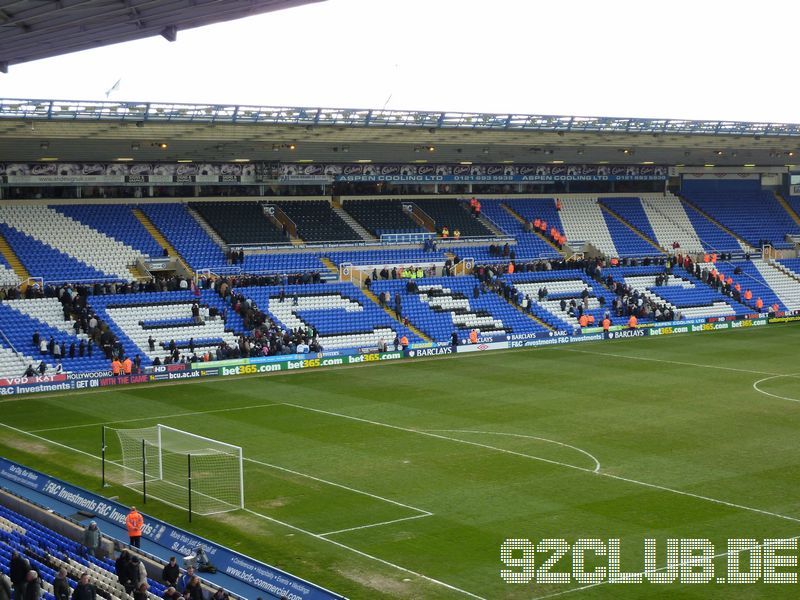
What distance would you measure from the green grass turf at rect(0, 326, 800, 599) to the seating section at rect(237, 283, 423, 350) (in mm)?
3492

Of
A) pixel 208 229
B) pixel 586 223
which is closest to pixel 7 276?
pixel 208 229

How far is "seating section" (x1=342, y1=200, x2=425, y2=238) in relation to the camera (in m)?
67.1

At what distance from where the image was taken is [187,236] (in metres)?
60.8

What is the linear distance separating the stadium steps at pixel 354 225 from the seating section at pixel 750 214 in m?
28.2

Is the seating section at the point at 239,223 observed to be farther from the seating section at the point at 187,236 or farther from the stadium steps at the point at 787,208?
the stadium steps at the point at 787,208

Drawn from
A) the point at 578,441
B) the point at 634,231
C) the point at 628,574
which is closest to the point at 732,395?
the point at 578,441

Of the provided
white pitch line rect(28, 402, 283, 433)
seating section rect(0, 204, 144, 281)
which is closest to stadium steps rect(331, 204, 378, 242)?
seating section rect(0, 204, 144, 281)

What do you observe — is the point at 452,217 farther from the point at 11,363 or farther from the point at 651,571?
the point at 651,571

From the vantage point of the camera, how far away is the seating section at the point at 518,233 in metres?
69.8

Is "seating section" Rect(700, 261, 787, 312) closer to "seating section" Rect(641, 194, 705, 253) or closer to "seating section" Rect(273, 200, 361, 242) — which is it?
"seating section" Rect(641, 194, 705, 253)

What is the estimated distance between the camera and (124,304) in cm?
5238

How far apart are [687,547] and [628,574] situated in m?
2.07

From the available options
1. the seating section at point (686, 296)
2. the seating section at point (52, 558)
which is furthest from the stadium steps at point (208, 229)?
the seating section at point (52, 558)

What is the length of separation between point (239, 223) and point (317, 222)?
4.84m
